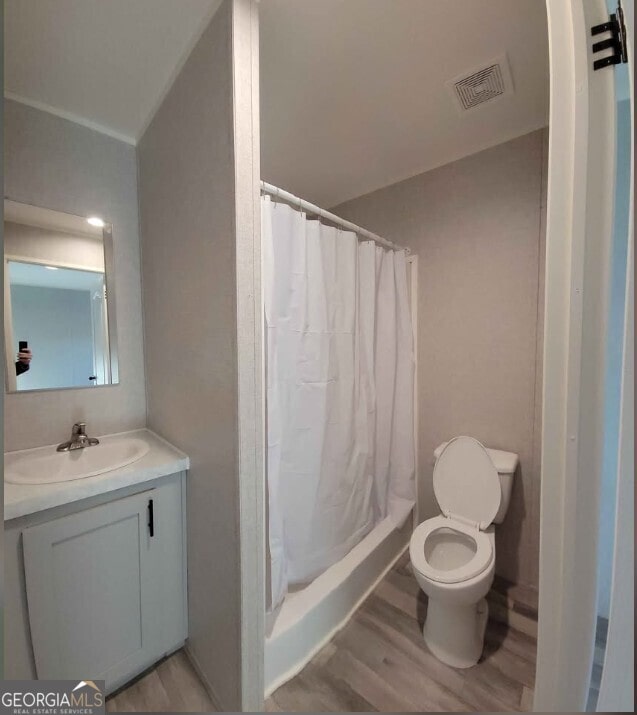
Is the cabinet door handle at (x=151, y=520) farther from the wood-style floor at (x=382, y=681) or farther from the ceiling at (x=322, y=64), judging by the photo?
the ceiling at (x=322, y=64)

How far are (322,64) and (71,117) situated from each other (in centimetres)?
118

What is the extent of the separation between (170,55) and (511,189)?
166 cm

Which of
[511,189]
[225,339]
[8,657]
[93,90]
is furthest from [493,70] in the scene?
[8,657]

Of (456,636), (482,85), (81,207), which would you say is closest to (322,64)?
(482,85)

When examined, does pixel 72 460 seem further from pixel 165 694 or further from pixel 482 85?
pixel 482 85

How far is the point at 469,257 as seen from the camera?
1.66 metres

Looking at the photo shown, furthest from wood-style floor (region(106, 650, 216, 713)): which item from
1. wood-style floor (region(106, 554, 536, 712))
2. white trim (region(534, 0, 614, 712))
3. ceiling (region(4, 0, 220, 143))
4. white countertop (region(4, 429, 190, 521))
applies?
ceiling (region(4, 0, 220, 143))

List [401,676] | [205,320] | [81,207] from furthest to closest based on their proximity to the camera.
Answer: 1. [81,207]
2. [401,676]
3. [205,320]

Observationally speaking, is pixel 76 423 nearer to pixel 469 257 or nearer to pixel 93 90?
pixel 93 90

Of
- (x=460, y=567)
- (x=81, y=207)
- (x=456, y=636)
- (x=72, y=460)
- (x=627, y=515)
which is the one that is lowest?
(x=456, y=636)

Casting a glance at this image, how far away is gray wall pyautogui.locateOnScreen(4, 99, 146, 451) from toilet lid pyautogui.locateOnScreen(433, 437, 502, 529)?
1.68 meters

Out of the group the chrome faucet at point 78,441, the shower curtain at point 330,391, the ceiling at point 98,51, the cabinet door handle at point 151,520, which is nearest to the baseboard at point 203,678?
the shower curtain at point 330,391

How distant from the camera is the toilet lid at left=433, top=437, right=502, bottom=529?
4.66 ft

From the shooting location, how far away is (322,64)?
1.11 metres
